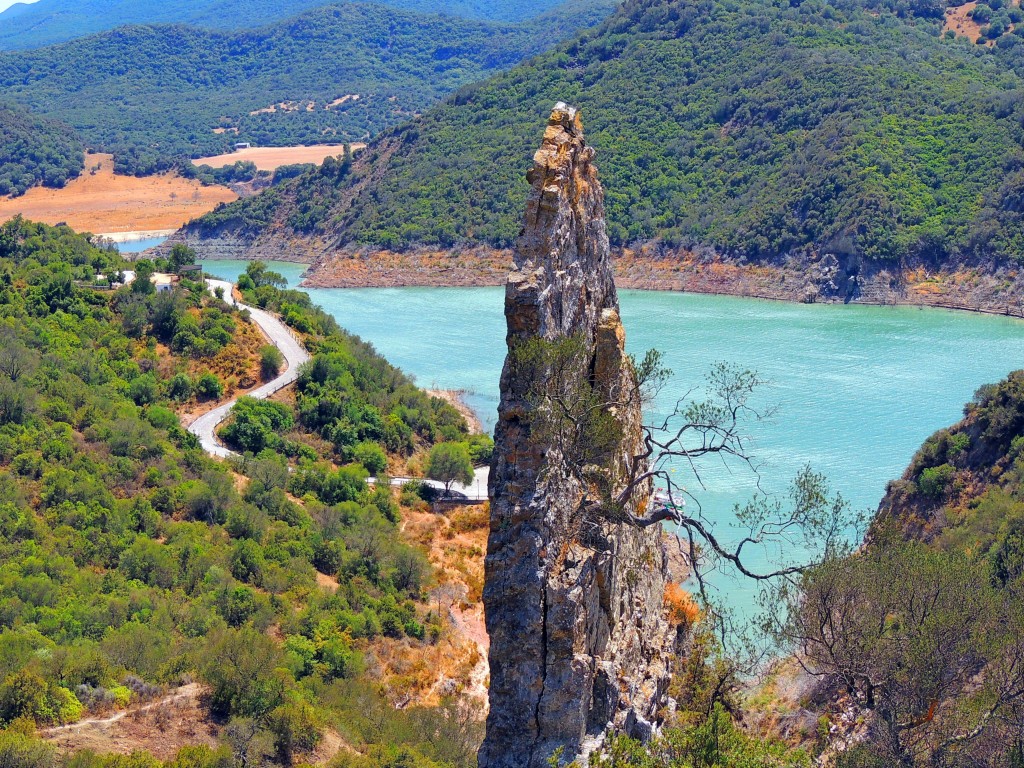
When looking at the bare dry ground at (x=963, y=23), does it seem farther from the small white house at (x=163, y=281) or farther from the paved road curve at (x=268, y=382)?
the small white house at (x=163, y=281)

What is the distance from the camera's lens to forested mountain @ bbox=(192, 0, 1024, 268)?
7681 centimetres

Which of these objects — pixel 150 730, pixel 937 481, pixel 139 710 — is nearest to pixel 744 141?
pixel 937 481

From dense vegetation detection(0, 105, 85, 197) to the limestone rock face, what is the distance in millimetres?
117273

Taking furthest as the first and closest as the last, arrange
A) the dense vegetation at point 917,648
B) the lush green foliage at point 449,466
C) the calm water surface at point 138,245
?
the calm water surface at point 138,245 → the lush green foliage at point 449,466 → the dense vegetation at point 917,648

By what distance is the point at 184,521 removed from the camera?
111ft

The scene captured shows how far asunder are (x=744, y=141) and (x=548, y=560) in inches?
3187

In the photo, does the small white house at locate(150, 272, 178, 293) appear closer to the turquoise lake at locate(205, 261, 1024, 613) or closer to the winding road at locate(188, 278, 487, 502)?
the winding road at locate(188, 278, 487, 502)

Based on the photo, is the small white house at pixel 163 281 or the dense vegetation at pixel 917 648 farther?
the small white house at pixel 163 281

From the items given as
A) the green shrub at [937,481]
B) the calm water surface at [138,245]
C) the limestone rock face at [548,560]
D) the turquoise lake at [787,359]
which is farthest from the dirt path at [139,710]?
the calm water surface at [138,245]

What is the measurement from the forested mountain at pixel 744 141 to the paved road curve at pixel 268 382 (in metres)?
36.1

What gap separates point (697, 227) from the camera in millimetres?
83562

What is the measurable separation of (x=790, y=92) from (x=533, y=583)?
81.9m

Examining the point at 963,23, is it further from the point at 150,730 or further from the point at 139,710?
the point at 150,730

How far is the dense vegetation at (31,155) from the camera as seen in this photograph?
402 ft
